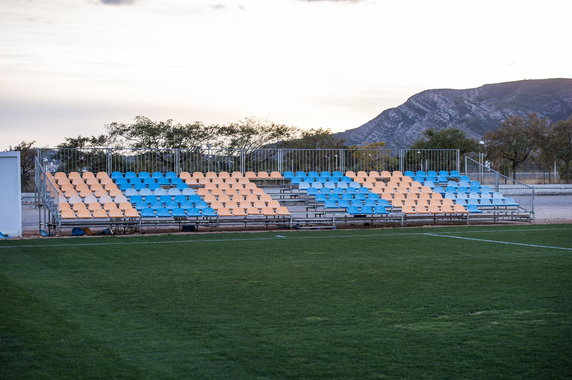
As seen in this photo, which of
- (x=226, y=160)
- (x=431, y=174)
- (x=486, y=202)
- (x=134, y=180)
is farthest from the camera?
(x=431, y=174)

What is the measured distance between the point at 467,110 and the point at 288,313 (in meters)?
148

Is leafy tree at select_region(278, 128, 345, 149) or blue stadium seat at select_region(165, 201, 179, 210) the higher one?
leafy tree at select_region(278, 128, 345, 149)

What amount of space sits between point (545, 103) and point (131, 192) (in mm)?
153061

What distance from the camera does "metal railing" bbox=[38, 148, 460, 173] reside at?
27.2 metres

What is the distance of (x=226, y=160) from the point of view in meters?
29.8

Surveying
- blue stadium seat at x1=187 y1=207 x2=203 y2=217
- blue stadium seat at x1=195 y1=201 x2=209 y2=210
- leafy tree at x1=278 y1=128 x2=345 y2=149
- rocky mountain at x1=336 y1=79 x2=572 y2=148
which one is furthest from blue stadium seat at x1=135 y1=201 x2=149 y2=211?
rocky mountain at x1=336 y1=79 x2=572 y2=148

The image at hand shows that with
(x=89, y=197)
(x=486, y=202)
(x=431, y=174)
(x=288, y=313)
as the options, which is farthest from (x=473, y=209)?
(x=288, y=313)

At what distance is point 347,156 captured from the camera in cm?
3228

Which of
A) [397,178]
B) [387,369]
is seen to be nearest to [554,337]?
[387,369]

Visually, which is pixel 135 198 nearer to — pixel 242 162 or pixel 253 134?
pixel 242 162

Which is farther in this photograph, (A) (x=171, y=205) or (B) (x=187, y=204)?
(B) (x=187, y=204)

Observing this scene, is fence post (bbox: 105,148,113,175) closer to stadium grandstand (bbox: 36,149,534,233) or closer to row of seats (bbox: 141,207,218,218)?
stadium grandstand (bbox: 36,149,534,233)

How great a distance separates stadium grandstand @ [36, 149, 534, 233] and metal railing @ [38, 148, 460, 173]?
0.05m

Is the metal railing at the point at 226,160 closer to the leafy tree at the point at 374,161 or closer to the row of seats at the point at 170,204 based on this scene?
the leafy tree at the point at 374,161
